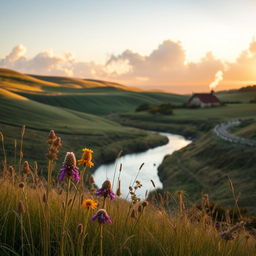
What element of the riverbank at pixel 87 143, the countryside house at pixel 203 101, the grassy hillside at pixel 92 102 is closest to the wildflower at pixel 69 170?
the riverbank at pixel 87 143

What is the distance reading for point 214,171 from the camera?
37.1 metres

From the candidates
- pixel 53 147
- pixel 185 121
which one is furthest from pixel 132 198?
pixel 185 121

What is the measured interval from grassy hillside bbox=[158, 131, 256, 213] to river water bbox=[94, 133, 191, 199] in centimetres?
182

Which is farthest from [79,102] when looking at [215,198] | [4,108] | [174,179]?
[215,198]

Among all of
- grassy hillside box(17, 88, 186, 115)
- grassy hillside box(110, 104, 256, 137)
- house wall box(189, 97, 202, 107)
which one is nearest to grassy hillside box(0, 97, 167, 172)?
grassy hillside box(110, 104, 256, 137)

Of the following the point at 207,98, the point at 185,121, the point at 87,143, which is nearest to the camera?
the point at 87,143

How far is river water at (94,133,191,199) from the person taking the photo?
3841cm

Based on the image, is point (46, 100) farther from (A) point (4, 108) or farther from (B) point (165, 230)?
(B) point (165, 230)

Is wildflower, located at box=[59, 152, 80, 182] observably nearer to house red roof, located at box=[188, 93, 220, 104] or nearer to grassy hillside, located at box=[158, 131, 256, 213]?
grassy hillside, located at box=[158, 131, 256, 213]

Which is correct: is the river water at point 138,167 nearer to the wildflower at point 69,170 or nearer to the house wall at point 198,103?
the wildflower at point 69,170

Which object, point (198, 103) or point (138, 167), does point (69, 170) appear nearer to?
point (138, 167)

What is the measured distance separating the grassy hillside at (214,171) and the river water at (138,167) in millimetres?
1819

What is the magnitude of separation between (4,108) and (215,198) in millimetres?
51061

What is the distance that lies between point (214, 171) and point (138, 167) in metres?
12.2
